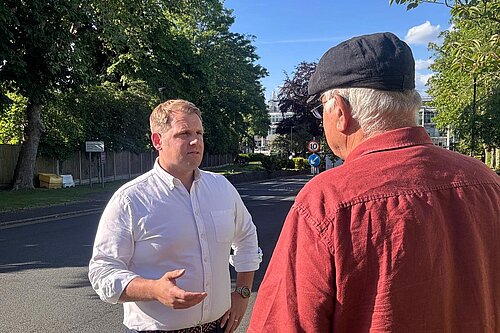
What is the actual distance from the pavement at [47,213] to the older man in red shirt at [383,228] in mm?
12487

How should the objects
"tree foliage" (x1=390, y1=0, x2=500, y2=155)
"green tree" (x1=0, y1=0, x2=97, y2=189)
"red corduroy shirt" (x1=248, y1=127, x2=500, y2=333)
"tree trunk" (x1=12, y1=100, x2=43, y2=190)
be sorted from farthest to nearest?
"tree foliage" (x1=390, y1=0, x2=500, y2=155), "tree trunk" (x1=12, y1=100, x2=43, y2=190), "green tree" (x1=0, y1=0, x2=97, y2=189), "red corduroy shirt" (x1=248, y1=127, x2=500, y2=333)

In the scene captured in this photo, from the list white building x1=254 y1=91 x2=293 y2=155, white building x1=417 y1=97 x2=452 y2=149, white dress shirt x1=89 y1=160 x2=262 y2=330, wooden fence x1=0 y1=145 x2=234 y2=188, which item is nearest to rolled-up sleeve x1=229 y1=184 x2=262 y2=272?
white dress shirt x1=89 y1=160 x2=262 y2=330

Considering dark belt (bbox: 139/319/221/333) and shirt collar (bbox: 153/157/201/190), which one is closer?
dark belt (bbox: 139/319/221/333)

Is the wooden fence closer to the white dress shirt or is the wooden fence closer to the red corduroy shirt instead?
the white dress shirt

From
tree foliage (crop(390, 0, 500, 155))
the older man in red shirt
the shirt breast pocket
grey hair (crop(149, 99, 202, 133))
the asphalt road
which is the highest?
tree foliage (crop(390, 0, 500, 155))

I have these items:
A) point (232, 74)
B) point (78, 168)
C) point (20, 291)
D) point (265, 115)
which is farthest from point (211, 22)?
point (20, 291)

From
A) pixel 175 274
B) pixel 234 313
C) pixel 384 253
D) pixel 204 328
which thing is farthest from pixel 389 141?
pixel 234 313

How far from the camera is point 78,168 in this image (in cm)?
2697

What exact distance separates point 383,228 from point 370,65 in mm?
459

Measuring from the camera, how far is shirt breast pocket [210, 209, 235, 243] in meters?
2.61

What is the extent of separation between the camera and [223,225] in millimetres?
2645

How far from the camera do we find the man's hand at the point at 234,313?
8.80 feet

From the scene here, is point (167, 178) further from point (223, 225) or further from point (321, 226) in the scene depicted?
point (321, 226)

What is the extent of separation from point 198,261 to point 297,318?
134cm
